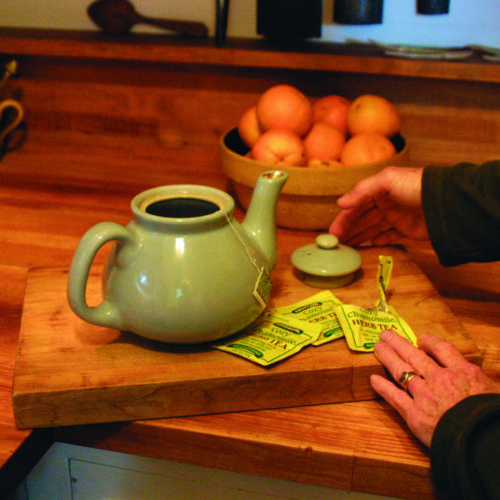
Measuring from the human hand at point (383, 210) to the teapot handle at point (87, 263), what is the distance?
1.34ft

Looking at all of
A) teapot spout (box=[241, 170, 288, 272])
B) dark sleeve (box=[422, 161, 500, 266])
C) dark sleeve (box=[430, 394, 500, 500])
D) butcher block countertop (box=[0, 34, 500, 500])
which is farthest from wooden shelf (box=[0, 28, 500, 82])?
dark sleeve (box=[430, 394, 500, 500])

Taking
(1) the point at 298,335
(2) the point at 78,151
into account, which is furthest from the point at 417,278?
(2) the point at 78,151

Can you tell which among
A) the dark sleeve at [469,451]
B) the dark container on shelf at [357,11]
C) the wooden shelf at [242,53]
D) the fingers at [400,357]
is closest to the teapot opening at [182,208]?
the fingers at [400,357]

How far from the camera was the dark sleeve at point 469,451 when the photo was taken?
1.95 ft

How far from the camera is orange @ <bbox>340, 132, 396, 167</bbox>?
3.62 feet

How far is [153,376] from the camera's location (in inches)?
27.8

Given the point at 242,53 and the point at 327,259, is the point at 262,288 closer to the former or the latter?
the point at 327,259

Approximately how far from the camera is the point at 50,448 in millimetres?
790

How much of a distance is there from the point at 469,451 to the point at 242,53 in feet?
3.22

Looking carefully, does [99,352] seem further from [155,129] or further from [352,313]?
[155,129]

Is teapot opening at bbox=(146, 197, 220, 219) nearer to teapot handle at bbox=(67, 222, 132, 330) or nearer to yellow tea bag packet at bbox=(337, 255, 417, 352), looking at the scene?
teapot handle at bbox=(67, 222, 132, 330)

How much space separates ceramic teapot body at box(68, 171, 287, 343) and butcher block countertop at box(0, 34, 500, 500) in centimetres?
11

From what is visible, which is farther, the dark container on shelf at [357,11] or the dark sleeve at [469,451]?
the dark container on shelf at [357,11]

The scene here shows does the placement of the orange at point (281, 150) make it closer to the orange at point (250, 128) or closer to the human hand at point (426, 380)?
the orange at point (250, 128)
